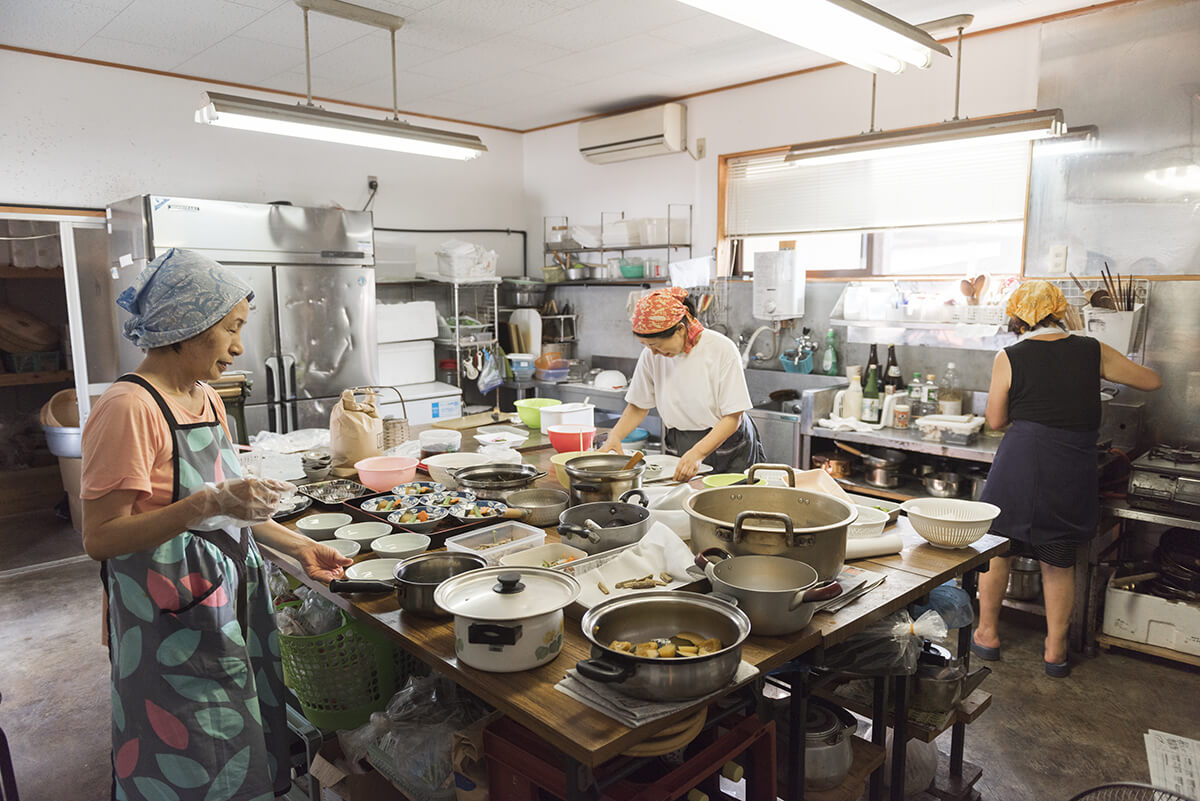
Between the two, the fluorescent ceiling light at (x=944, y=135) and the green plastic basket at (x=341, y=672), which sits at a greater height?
the fluorescent ceiling light at (x=944, y=135)

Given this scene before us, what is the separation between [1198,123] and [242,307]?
4680mm

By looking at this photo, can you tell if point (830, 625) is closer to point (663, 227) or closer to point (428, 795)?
point (428, 795)

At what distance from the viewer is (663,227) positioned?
6.42 meters

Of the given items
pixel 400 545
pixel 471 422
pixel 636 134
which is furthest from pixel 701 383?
pixel 636 134

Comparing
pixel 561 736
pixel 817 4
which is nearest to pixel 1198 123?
pixel 817 4

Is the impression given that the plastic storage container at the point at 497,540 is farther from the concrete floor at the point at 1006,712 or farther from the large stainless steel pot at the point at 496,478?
the concrete floor at the point at 1006,712

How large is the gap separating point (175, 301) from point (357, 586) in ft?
2.78

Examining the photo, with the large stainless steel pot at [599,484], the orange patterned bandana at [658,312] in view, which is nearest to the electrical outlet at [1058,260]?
the orange patterned bandana at [658,312]

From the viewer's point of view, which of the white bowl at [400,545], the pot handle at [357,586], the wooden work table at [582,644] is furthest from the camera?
the white bowl at [400,545]

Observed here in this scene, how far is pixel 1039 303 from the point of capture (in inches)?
143

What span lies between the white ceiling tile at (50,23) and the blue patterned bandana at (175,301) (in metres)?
3.30

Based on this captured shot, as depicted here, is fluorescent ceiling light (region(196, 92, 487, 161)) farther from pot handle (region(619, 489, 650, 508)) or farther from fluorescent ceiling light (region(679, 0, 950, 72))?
pot handle (region(619, 489, 650, 508))

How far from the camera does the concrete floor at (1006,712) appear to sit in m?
2.97

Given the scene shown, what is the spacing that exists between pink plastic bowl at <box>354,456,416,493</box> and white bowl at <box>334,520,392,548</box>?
0.43 metres
